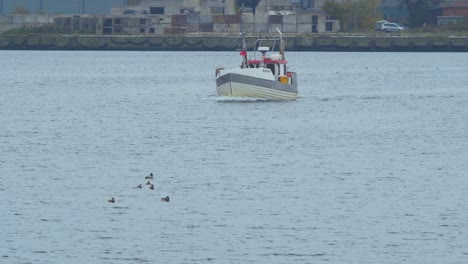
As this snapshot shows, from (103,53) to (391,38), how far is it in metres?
36.1

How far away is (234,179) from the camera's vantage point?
3631 cm

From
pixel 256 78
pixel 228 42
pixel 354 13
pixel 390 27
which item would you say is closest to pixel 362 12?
pixel 354 13

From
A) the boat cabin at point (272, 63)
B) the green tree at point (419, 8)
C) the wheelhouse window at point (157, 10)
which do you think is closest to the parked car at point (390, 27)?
the green tree at point (419, 8)

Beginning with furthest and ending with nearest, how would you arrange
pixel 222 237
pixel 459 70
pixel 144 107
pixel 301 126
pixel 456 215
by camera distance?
pixel 459 70 → pixel 144 107 → pixel 301 126 → pixel 456 215 → pixel 222 237

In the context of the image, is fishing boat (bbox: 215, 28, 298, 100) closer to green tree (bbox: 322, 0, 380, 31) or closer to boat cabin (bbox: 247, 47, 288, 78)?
boat cabin (bbox: 247, 47, 288, 78)

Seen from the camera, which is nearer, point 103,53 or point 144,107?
point 144,107

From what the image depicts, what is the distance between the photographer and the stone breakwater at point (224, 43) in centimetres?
14175

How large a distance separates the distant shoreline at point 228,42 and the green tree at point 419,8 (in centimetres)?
1426

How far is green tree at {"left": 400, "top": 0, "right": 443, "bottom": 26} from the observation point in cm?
16125

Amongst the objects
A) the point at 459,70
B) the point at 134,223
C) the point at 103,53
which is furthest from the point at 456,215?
the point at 103,53

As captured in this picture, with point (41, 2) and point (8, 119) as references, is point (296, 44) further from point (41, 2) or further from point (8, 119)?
point (8, 119)

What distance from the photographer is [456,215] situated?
30.7 m

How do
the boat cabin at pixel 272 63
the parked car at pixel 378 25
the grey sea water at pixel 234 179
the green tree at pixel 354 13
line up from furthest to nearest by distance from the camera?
the green tree at pixel 354 13 < the parked car at pixel 378 25 < the boat cabin at pixel 272 63 < the grey sea water at pixel 234 179

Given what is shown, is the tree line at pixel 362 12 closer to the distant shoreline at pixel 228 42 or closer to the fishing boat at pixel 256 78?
the distant shoreline at pixel 228 42
